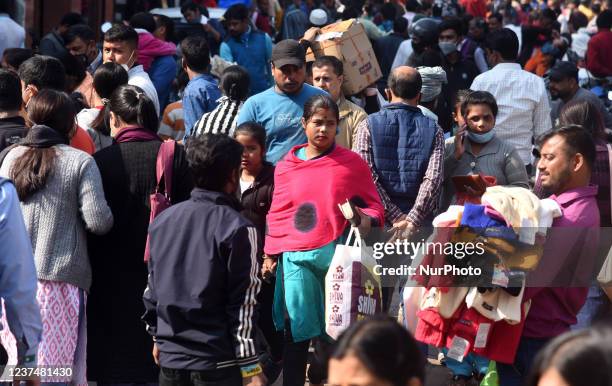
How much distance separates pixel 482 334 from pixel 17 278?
2.20m

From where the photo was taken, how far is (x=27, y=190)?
552 cm

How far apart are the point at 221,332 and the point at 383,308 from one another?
7.04ft

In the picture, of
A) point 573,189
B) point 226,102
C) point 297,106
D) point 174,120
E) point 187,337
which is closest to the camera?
point 187,337

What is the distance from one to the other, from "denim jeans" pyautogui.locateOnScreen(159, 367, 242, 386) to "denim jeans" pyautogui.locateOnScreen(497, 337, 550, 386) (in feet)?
4.66

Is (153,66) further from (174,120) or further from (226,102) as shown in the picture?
(226,102)

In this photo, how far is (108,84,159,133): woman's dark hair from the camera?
604cm

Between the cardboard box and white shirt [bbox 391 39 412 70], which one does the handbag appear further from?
white shirt [bbox 391 39 412 70]

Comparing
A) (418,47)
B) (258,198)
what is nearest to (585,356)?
(258,198)

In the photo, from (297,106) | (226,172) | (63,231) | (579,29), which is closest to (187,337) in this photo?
(226,172)

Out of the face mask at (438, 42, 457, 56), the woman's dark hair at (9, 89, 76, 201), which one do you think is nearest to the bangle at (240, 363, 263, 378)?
the woman's dark hair at (9, 89, 76, 201)

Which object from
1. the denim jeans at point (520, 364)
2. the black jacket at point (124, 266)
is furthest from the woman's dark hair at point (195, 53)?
the denim jeans at point (520, 364)

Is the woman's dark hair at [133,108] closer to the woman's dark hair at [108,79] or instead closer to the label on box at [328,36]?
the woman's dark hair at [108,79]

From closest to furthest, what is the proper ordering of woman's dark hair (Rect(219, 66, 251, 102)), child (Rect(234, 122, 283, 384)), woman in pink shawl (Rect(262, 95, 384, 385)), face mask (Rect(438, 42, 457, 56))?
woman in pink shawl (Rect(262, 95, 384, 385)), child (Rect(234, 122, 283, 384)), woman's dark hair (Rect(219, 66, 251, 102)), face mask (Rect(438, 42, 457, 56))

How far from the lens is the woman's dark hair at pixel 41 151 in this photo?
18.1ft
